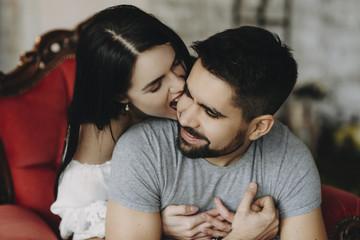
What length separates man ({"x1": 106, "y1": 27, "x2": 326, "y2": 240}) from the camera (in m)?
1.27

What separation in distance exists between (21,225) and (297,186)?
96cm

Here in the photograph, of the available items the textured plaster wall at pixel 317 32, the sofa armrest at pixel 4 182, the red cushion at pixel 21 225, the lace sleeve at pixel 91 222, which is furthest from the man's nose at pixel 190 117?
the textured plaster wall at pixel 317 32

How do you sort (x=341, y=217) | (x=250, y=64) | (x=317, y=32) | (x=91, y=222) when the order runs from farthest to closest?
(x=317, y=32) < (x=341, y=217) < (x=91, y=222) < (x=250, y=64)

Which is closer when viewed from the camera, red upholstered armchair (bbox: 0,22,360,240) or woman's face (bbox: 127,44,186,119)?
woman's face (bbox: 127,44,186,119)

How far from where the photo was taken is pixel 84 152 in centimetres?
157

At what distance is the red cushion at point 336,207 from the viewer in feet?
5.14

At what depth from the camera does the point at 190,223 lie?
1360 mm

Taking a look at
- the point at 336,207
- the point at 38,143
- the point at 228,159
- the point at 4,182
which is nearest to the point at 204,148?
the point at 228,159

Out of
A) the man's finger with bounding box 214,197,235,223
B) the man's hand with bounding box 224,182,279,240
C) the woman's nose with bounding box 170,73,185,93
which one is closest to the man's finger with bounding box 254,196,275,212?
the man's hand with bounding box 224,182,279,240

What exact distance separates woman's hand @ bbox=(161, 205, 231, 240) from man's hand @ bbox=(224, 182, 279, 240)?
0.05 meters

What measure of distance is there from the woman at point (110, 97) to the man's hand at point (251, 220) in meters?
0.09

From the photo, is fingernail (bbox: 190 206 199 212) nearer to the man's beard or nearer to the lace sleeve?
the man's beard

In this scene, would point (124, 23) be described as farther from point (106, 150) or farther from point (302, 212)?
point (302, 212)

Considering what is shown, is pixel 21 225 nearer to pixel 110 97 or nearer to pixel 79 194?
pixel 79 194
